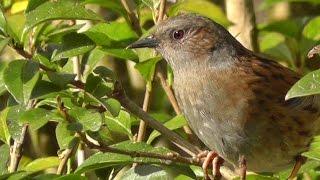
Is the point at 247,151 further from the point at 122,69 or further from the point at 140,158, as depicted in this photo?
the point at 122,69

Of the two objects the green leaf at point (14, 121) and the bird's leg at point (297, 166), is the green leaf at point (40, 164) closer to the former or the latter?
the green leaf at point (14, 121)

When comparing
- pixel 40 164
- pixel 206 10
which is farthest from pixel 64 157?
pixel 206 10

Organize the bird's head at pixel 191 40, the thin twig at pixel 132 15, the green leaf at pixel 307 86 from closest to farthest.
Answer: the green leaf at pixel 307 86
the thin twig at pixel 132 15
the bird's head at pixel 191 40

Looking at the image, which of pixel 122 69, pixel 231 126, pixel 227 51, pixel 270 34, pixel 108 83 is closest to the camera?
pixel 108 83

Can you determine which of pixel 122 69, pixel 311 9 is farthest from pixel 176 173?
pixel 311 9

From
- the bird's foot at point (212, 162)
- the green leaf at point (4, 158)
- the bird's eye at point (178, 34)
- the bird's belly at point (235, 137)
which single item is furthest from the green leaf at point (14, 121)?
the bird's eye at point (178, 34)

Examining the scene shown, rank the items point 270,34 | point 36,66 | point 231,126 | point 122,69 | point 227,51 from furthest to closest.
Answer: point 122,69
point 270,34
point 227,51
point 231,126
point 36,66
